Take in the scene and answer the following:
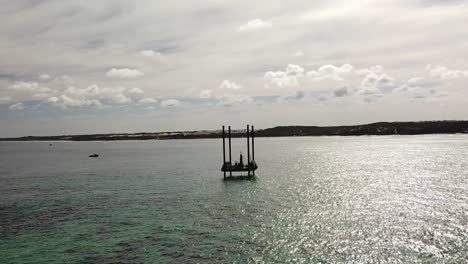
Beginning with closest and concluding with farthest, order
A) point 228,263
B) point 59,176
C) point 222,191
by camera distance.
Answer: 1. point 228,263
2. point 222,191
3. point 59,176

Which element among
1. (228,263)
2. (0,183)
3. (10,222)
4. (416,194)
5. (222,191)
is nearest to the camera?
(228,263)

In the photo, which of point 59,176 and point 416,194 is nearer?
point 416,194

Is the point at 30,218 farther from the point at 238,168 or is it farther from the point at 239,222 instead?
the point at 238,168

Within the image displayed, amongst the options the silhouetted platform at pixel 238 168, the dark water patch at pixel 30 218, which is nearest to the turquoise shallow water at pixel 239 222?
the dark water patch at pixel 30 218

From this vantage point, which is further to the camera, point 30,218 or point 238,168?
point 238,168

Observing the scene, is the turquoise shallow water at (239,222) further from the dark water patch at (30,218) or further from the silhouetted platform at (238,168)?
the silhouetted platform at (238,168)

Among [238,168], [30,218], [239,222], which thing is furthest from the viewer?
[238,168]

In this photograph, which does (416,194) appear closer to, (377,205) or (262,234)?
(377,205)

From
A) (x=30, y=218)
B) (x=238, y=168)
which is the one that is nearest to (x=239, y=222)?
(x=30, y=218)

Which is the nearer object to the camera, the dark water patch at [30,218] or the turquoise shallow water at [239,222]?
the turquoise shallow water at [239,222]

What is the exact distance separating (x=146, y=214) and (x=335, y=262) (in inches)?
862

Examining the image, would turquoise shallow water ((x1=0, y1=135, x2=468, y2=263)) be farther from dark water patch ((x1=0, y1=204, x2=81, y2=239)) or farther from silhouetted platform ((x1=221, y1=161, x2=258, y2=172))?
silhouetted platform ((x1=221, y1=161, x2=258, y2=172))

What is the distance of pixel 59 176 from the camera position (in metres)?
81.6

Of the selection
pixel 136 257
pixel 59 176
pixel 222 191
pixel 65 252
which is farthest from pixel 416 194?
pixel 59 176
